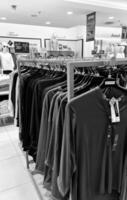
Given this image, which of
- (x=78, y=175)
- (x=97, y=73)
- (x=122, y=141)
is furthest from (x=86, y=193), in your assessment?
(x=97, y=73)

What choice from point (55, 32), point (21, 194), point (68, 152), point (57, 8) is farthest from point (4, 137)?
point (55, 32)

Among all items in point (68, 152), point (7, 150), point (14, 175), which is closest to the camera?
point (68, 152)

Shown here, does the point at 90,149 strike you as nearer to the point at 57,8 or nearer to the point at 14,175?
the point at 14,175

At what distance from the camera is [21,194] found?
1917 millimetres

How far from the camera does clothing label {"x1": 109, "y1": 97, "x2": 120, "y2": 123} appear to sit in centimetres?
95

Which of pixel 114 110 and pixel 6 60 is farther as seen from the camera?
pixel 6 60

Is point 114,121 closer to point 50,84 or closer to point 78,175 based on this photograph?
point 78,175

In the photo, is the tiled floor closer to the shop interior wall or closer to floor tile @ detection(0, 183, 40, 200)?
floor tile @ detection(0, 183, 40, 200)

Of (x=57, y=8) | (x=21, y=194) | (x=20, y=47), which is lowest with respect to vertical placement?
(x=21, y=194)

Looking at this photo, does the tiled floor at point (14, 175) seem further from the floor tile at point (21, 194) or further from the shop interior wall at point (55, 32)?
the shop interior wall at point (55, 32)

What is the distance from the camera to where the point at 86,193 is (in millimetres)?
1043

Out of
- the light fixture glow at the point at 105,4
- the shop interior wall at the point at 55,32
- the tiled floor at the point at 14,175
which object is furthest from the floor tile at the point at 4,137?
the shop interior wall at the point at 55,32

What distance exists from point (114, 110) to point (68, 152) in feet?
1.17

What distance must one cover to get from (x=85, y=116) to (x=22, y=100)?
1053 mm
